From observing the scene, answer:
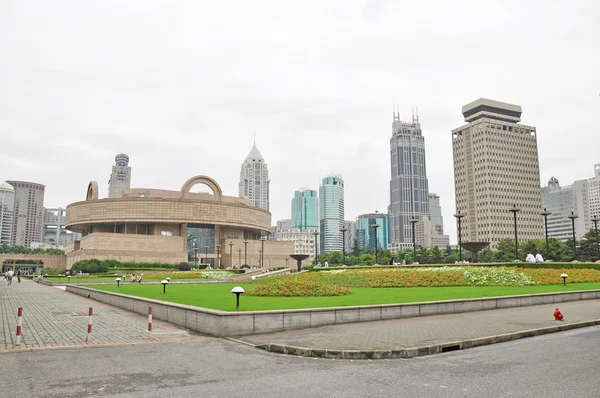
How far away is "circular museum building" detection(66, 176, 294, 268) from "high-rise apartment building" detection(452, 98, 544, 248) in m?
88.6

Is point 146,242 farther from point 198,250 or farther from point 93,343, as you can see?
point 93,343

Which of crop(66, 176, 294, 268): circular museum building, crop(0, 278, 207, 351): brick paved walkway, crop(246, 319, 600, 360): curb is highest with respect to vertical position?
crop(66, 176, 294, 268): circular museum building

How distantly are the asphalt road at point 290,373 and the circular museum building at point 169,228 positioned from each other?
2858 inches

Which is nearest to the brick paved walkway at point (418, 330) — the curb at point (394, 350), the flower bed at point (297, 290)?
the curb at point (394, 350)

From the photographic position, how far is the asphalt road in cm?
645

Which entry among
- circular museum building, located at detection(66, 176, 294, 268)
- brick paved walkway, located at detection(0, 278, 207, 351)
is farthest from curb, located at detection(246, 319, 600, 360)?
circular museum building, located at detection(66, 176, 294, 268)

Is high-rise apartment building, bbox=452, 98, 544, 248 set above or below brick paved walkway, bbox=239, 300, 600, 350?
above

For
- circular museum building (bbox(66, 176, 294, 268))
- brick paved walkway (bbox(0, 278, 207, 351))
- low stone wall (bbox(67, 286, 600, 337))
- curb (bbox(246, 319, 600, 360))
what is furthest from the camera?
circular museum building (bbox(66, 176, 294, 268))

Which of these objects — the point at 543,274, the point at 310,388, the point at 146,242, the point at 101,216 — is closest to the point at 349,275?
the point at 543,274

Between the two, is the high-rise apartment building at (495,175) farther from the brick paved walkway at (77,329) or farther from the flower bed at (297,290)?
the brick paved walkway at (77,329)

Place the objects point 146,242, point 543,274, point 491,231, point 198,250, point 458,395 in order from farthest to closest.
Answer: point 491,231, point 198,250, point 146,242, point 543,274, point 458,395

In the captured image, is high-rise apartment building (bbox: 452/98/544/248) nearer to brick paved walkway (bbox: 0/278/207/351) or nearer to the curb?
brick paved walkway (bbox: 0/278/207/351)

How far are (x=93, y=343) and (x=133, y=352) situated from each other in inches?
61.9

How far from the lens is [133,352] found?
9.59m
